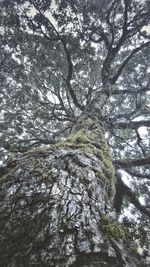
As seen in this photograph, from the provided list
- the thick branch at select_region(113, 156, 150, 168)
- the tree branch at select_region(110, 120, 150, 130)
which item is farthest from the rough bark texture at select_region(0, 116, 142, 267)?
the tree branch at select_region(110, 120, 150, 130)

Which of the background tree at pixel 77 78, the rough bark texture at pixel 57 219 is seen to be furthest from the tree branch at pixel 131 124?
the rough bark texture at pixel 57 219

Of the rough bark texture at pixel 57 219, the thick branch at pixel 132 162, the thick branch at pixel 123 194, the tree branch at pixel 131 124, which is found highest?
the tree branch at pixel 131 124

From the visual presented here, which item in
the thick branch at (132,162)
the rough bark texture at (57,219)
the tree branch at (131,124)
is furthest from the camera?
the tree branch at (131,124)

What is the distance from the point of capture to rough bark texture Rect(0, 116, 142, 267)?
4.35ft

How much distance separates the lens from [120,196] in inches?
219

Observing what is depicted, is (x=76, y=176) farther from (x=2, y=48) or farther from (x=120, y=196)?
(x=2, y=48)

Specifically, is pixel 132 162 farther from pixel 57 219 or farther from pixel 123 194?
pixel 57 219

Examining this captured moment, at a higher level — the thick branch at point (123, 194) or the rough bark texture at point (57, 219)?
the rough bark texture at point (57, 219)

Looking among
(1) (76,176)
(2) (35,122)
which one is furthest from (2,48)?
(1) (76,176)

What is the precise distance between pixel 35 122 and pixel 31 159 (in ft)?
23.6

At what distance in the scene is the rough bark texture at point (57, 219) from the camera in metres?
1.33

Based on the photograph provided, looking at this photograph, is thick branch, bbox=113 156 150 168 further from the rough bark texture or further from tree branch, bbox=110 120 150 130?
the rough bark texture

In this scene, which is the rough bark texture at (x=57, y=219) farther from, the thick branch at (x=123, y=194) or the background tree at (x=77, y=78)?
the thick branch at (x=123, y=194)

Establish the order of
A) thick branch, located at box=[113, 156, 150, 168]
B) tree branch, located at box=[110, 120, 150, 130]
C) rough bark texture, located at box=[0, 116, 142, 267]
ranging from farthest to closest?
tree branch, located at box=[110, 120, 150, 130] → thick branch, located at box=[113, 156, 150, 168] → rough bark texture, located at box=[0, 116, 142, 267]
